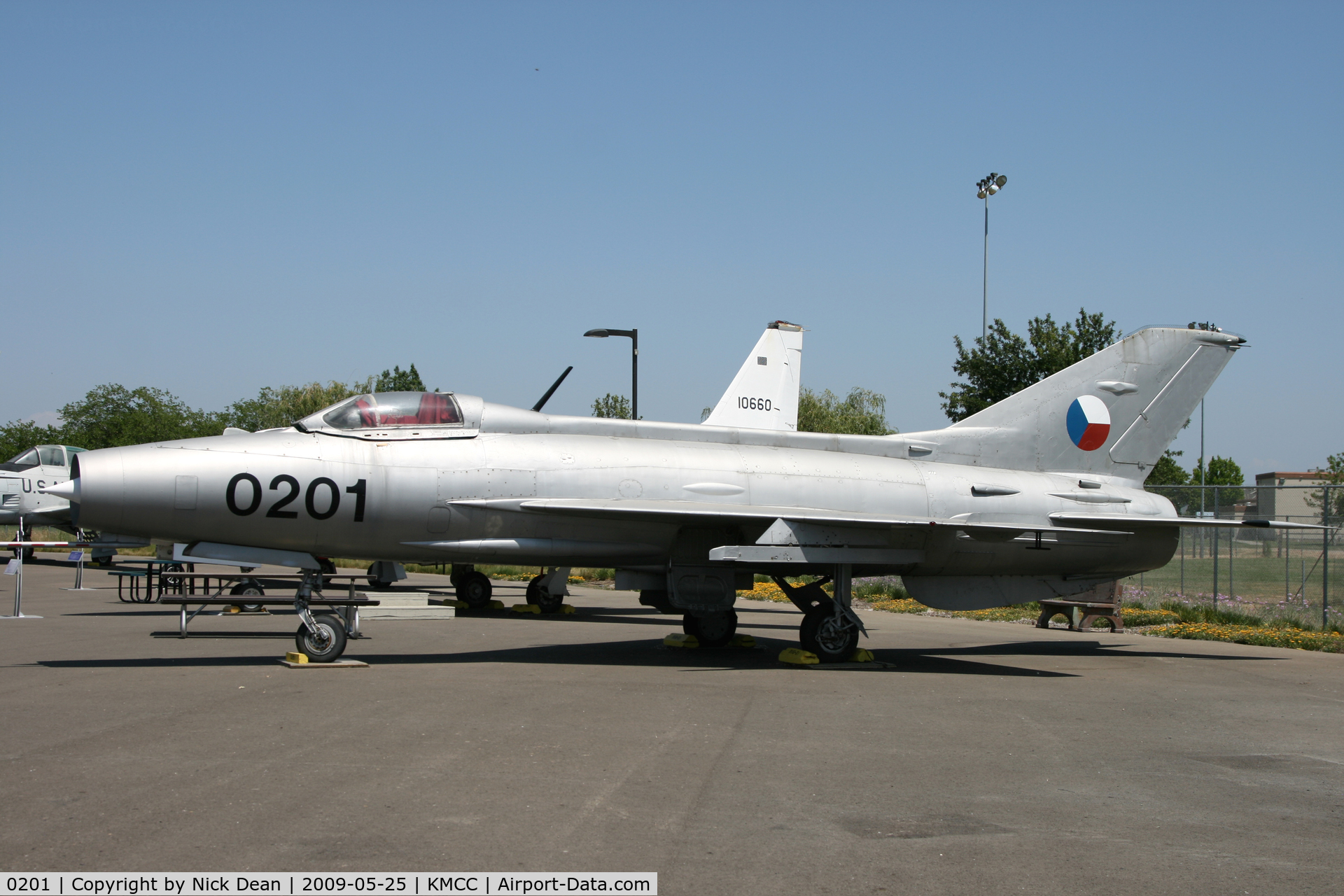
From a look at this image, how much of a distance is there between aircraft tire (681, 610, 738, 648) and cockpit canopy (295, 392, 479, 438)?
430cm

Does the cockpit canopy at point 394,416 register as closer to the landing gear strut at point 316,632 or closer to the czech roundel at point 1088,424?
the landing gear strut at point 316,632

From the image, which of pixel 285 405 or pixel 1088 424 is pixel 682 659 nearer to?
pixel 1088 424

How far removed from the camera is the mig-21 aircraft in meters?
10.8

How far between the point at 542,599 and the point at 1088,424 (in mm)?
10482

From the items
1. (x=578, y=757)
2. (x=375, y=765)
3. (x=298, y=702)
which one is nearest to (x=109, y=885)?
(x=375, y=765)

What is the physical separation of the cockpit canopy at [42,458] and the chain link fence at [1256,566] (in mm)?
28936

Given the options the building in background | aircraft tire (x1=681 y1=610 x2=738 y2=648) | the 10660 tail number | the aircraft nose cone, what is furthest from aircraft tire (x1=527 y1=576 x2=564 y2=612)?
the building in background

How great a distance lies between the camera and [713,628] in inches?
547

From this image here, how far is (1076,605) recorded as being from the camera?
18344 millimetres

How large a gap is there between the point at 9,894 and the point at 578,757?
3.29 metres

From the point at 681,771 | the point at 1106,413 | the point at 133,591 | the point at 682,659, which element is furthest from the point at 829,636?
the point at 133,591

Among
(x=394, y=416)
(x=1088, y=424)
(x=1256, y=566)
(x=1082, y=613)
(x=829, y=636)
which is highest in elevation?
(x=1088, y=424)

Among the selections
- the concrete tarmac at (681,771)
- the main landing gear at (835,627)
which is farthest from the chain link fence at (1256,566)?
the concrete tarmac at (681,771)

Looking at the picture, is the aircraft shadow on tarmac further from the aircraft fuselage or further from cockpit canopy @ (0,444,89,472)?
cockpit canopy @ (0,444,89,472)
